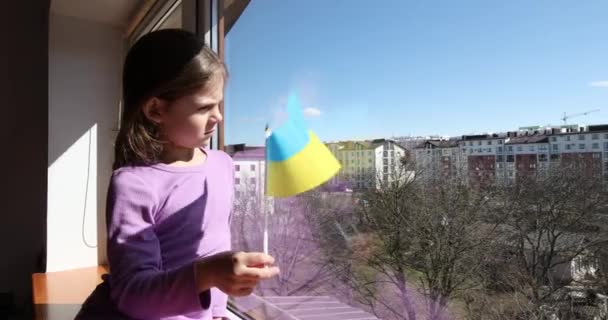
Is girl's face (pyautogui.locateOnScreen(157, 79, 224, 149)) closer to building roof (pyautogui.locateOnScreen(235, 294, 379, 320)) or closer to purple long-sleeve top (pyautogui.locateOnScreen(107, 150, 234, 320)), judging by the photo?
purple long-sleeve top (pyautogui.locateOnScreen(107, 150, 234, 320))

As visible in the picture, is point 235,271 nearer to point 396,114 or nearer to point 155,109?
point 155,109

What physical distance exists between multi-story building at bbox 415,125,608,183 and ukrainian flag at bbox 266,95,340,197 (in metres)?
0.18

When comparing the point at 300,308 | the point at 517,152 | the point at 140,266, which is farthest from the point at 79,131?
the point at 517,152

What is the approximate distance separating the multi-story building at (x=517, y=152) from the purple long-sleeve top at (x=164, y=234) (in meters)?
0.35

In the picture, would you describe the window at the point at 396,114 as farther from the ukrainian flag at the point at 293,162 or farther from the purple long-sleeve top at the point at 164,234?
the purple long-sleeve top at the point at 164,234

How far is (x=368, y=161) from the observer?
0.88m

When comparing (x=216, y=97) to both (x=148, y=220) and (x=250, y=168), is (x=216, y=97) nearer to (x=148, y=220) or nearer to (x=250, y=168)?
(x=148, y=220)

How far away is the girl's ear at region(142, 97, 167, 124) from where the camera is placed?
2.23ft

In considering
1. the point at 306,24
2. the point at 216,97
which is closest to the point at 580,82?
the point at 216,97

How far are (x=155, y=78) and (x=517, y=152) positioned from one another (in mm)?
509

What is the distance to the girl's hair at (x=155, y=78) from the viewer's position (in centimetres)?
67

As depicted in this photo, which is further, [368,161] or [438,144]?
[368,161]

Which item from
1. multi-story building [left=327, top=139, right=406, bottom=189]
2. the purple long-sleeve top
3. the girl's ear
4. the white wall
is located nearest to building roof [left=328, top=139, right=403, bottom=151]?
multi-story building [left=327, top=139, right=406, bottom=189]

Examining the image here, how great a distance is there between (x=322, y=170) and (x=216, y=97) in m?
0.24
